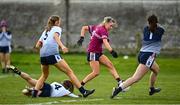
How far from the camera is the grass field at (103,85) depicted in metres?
20.1

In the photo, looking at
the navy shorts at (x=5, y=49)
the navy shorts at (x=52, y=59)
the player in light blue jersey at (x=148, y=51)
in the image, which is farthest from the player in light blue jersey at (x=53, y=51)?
the navy shorts at (x=5, y=49)

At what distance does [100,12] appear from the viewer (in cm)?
4975

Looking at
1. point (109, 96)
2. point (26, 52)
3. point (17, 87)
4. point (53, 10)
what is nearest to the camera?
point (109, 96)

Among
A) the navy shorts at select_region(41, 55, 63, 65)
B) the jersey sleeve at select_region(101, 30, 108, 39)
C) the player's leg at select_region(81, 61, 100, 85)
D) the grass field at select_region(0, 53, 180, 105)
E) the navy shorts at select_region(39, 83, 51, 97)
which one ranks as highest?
the jersey sleeve at select_region(101, 30, 108, 39)

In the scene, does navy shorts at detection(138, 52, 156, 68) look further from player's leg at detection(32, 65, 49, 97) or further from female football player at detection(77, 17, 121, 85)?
player's leg at detection(32, 65, 49, 97)

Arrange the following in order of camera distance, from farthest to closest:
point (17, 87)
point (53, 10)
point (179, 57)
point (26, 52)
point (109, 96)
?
point (53, 10), point (26, 52), point (179, 57), point (17, 87), point (109, 96)

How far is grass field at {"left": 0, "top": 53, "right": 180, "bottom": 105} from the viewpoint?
65.9 ft

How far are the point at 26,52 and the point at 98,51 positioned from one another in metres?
24.5

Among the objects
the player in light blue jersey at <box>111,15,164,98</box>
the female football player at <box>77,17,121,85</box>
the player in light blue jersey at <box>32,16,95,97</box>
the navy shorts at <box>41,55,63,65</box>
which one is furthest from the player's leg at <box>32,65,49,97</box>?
the player in light blue jersey at <box>111,15,164,98</box>

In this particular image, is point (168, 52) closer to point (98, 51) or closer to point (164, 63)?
point (164, 63)

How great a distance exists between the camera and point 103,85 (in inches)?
1011

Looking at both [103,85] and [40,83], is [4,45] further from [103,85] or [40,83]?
[40,83]

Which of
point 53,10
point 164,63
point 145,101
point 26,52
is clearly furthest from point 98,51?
point 53,10

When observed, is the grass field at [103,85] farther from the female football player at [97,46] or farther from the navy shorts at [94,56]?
the navy shorts at [94,56]
